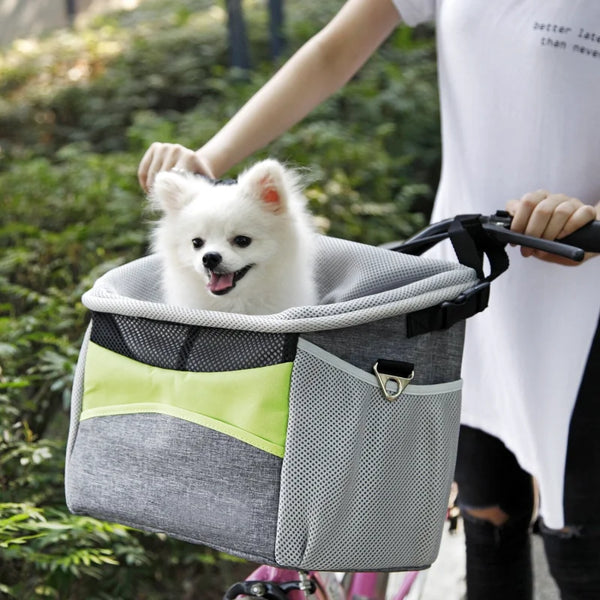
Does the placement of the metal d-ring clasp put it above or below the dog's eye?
above

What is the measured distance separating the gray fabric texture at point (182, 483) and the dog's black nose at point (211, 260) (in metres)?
0.48

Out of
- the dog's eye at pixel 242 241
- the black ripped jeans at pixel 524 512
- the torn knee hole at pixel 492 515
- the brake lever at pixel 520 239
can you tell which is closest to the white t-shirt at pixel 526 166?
the black ripped jeans at pixel 524 512

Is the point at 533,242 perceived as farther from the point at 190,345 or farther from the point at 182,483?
the point at 182,483

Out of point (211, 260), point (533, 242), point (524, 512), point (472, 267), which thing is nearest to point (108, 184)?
point (211, 260)

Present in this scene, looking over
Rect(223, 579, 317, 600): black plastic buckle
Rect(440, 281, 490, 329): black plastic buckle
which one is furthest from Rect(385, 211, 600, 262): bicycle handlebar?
Rect(223, 579, 317, 600): black plastic buckle

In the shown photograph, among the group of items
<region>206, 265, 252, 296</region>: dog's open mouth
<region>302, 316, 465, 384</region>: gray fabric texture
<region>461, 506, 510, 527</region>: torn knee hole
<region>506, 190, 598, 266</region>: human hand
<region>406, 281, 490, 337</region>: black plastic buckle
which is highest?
<region>506, 190, 598, 266</region>: human hand

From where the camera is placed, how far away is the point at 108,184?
4.63 m

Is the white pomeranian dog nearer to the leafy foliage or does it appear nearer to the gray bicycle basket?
the leafy foliage

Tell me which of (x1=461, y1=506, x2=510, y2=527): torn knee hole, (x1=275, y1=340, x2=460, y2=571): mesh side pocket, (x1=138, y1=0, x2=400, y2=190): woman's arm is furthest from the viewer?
(x1=461, y1=506, x2=510, y2=527): torn knee hole

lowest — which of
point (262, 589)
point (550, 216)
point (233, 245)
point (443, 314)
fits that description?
point (262, 589)

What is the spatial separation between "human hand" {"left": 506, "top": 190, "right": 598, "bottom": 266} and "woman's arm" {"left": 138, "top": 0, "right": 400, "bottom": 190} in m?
0.66

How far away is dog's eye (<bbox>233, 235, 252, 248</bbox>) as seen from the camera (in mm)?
1879

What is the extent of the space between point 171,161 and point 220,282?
293mm

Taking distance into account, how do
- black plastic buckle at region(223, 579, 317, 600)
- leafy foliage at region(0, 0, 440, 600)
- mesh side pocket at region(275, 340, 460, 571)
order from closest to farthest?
mesh side pocket at region(275, 340, 460, 571)
black plastic buckle at region(223, 579, 317, 600)
leafy foliage at region(0, 0, 440, 600)
